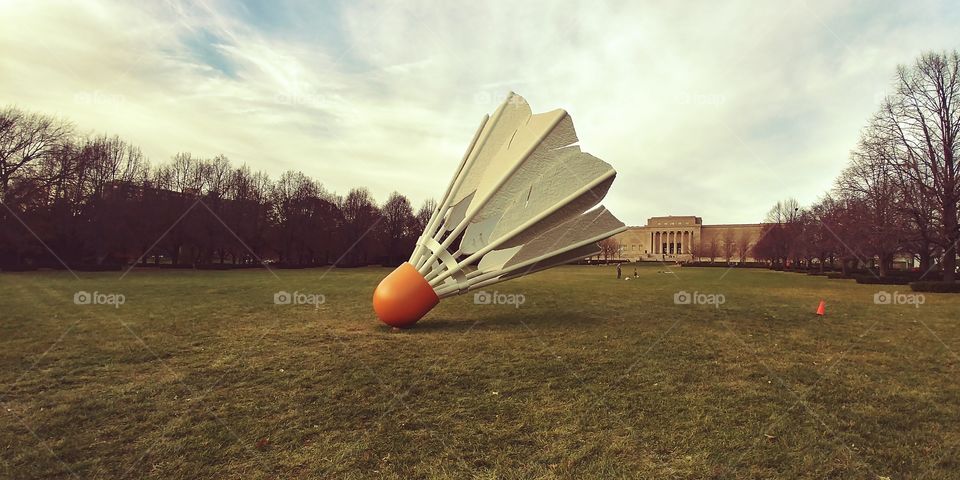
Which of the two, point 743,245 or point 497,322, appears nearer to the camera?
point 497,322

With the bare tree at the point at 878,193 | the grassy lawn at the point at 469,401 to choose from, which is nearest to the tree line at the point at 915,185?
the bare tree at the point at 878,193

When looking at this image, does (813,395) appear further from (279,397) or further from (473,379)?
(279,397)

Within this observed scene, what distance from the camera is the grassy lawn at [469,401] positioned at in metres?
3.37

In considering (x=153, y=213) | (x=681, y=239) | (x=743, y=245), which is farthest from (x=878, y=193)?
(x=681, y=239)

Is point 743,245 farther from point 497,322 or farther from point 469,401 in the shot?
point 469,401

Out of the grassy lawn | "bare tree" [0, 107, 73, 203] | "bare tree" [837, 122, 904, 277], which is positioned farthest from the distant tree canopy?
"bare tree" [837, 122, 904, 277]

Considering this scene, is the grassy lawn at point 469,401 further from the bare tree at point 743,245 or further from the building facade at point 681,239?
the building facade at point 681,239

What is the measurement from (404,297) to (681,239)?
112228mm

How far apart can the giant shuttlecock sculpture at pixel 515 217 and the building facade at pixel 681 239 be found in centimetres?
9531

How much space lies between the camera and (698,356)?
273 inches

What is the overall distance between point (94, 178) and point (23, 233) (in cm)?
884

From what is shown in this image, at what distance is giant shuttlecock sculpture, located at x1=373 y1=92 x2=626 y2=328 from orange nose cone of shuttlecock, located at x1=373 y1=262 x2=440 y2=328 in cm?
2

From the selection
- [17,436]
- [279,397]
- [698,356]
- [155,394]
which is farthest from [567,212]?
[17,436]

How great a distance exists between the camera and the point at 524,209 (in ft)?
26.2
